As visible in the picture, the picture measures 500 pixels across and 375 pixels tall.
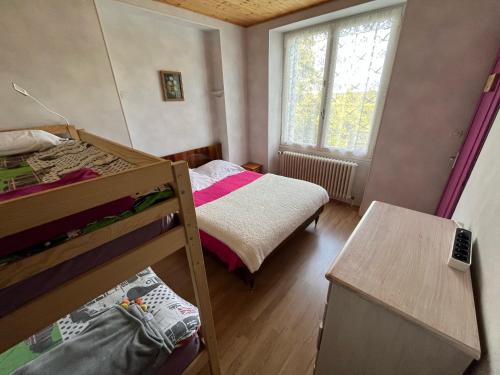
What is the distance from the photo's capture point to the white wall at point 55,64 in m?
1.62

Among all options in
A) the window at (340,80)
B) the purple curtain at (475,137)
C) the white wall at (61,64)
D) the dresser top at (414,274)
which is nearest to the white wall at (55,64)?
the white wall at (61,64)

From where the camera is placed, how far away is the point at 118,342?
3.17ft

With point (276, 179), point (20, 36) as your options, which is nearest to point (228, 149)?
point (276, 179)

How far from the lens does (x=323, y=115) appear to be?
119 inches

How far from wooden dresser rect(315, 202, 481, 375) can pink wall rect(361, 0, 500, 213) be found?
151cm

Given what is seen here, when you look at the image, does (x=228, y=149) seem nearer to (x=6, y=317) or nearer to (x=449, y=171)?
(x=449, y=171)

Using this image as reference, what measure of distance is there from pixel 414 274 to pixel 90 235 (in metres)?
1.13

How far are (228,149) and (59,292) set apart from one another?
3.06 metres

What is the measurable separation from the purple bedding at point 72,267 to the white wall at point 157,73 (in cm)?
223

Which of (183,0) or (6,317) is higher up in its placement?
(183,0)

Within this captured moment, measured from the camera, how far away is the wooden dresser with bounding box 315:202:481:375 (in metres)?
0.64

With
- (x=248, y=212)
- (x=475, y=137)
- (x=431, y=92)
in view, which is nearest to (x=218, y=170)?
(x=248, y=212)

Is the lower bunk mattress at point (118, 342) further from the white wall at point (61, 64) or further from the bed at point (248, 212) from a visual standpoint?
the white wall at point (61, 64)

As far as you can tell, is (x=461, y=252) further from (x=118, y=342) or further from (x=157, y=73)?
(x=157, y=73)
